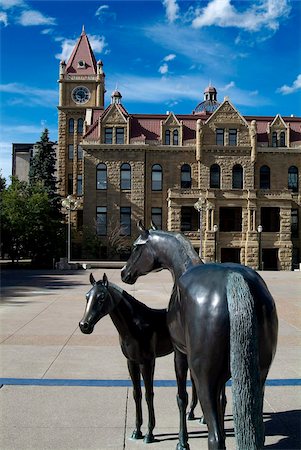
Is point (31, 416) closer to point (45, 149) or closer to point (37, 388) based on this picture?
point (37, 388)

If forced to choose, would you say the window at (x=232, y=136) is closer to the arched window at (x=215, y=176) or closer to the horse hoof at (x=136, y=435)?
the arched window at (x=215, y=176)

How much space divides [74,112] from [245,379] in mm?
53716

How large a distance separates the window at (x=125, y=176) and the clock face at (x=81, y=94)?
44.7 ft

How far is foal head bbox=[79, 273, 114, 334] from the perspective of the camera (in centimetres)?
462

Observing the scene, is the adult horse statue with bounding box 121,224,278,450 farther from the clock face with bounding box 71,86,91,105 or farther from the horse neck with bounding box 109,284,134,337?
the clock face with bounding box 71,86,91,105

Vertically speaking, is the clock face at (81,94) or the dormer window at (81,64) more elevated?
the dormer window at (81,64)

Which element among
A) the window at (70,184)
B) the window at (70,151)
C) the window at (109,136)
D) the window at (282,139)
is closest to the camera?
the window at (109,136)

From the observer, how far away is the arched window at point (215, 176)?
4544cm

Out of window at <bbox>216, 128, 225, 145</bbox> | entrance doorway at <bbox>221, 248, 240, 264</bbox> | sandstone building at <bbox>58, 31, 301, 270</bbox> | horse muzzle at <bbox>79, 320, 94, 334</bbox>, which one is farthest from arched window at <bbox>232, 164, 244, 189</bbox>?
horse muzzle at <bbox>79, 320, 94, 334</bbox>

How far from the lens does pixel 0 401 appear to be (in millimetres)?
6289

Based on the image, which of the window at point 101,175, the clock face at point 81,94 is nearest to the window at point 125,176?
the window at point 101,175

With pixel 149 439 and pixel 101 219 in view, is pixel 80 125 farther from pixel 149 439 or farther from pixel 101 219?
pixel 149 439

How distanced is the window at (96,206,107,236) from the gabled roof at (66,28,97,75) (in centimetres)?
1938

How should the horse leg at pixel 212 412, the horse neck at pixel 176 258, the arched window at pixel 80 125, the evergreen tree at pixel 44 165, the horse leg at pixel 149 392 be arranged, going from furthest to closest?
1. the arched window at pixel 80 125
2. the evergreen tree at pixel 44 165
3. the horse leg at pixel 149 392
4. the horse neck at pixel 176 258
5. the horse leg at pixel 212 412
